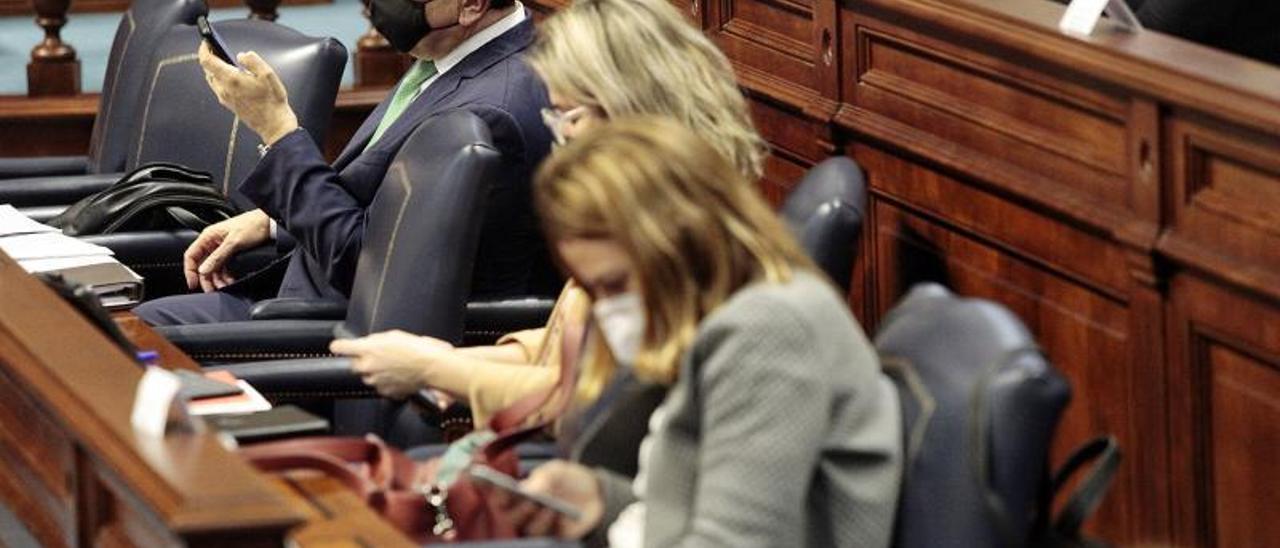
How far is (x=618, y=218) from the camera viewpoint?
2.23 meters

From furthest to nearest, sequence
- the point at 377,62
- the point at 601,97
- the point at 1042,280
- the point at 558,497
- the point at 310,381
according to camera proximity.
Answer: the point at 377,62, the point at 310,381, the point at 1042,280, the point at 601,97, the point at 558,497

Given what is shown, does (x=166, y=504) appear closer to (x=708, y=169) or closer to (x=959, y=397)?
(x=708, y=169)

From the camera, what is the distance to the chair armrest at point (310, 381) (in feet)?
11.1

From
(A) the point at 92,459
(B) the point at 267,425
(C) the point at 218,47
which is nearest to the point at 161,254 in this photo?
(C) the point at 218,47

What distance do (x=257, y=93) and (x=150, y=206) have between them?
0.49 m

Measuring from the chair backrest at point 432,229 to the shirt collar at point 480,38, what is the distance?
0.89ft

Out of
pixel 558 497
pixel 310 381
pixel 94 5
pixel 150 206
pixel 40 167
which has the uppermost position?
pixel 558 497

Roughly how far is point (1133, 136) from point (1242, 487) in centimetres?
41

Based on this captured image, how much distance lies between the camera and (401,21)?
3844 millimetres

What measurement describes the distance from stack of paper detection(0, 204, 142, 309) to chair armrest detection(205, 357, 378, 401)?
351 mm

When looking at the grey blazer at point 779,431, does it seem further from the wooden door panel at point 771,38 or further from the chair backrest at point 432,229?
the wooden door panel at point 771,38

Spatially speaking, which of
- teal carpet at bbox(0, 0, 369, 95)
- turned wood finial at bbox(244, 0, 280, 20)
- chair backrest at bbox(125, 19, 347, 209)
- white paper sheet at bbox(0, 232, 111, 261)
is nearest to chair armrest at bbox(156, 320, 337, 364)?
white paper sheet at bbox(0, 232, 111, 261)

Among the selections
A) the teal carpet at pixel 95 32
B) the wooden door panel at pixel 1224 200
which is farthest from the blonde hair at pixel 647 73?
the teal carpet at pixel 95 32

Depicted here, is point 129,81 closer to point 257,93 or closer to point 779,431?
A: point 257,93
